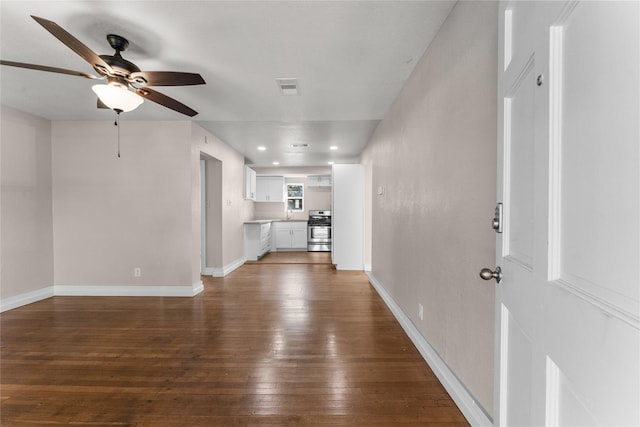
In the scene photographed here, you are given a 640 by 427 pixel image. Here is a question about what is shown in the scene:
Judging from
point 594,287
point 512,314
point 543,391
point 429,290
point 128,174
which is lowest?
point 429,290

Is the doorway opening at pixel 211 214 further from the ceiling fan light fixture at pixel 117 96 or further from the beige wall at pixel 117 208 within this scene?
the ceiling fan light fixture at pixel 117 96

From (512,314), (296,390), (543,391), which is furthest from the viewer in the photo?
(296,390)

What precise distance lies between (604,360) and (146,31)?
8.69 ft

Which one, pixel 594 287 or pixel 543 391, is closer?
pixel 594 287

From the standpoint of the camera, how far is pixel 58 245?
12.5ft

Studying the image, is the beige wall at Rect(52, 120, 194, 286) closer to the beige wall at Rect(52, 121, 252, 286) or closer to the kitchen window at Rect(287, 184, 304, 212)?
the beige wall at Rect(52, 121, 252, 286)

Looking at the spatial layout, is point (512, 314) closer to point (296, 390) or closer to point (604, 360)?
point (604, 360)

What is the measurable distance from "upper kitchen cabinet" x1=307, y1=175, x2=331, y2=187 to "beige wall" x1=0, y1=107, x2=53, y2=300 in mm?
5469

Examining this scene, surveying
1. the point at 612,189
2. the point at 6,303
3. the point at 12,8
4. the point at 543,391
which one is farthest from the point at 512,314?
A: the point at 6,303

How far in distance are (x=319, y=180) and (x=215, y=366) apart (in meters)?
6.37

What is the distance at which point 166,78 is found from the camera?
6.41 feet

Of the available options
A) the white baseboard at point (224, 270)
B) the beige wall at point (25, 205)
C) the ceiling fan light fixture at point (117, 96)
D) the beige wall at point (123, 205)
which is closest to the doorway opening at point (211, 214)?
the white baseboard at point (224, 270)

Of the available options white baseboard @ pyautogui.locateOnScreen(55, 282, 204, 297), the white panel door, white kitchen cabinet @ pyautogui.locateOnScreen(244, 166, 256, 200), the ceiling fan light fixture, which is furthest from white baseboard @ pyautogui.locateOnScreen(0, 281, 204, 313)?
the white panel door

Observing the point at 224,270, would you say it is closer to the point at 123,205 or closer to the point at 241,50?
the point at 123,205
